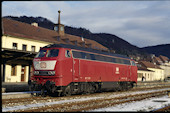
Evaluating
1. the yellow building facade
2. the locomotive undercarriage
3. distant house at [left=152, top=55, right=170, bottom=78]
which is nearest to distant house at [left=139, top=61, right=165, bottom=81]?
distant house at [left=152, top=55, right=170, bottom=78]

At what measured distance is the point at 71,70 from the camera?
17.7m

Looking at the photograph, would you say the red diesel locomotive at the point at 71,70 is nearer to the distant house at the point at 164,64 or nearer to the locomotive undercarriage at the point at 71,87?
the locomotive undercarriage at the point at 71,87

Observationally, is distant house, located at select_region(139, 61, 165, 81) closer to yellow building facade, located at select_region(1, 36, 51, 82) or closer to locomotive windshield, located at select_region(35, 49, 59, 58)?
yellow building facade, located at select_region(1, 36, 51, 82)

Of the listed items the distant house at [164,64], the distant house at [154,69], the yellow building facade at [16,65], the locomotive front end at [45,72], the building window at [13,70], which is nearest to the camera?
the locomotive front end at [45,72]

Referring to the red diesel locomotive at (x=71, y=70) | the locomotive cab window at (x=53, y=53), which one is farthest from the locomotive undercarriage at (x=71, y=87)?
the locomotive cab window at (x=53, y=53)

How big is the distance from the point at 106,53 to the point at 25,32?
2111 cm

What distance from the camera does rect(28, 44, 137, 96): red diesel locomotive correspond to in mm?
16688

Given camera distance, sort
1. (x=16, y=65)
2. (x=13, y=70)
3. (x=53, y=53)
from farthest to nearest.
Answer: (x=16, y=65) < (x=13, y=70) < (x=53, y=53)

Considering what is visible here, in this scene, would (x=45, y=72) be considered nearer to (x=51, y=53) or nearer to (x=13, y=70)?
(x=51, y=53)

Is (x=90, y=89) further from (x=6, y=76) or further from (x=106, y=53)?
(x=6, y=76)

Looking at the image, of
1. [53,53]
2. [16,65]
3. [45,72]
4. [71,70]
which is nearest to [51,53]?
[53,53]

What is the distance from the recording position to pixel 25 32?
39.6 m

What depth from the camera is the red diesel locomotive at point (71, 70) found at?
1669 centimetres

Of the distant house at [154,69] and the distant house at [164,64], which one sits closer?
the distant house at [154,69]
